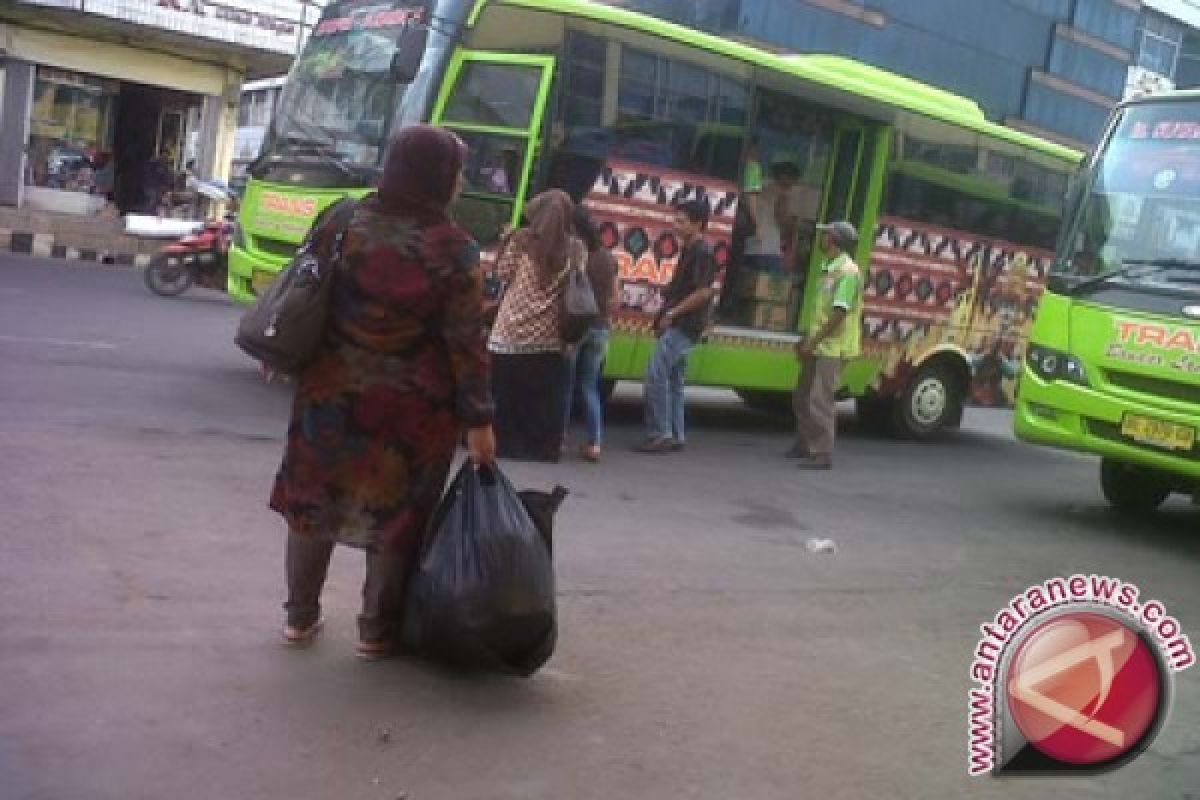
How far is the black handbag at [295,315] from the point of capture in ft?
12.2

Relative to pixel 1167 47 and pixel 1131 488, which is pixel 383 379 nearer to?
pixel 1131 488

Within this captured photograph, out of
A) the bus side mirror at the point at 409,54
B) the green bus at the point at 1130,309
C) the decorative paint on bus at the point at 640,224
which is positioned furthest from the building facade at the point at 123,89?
the green bus at the point at 1130,309

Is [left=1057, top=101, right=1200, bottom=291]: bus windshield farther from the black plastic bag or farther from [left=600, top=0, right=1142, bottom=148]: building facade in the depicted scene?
[left=600, top=0, right=1142, bottom=148]: building facade

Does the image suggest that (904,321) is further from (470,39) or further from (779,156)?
(470,39)

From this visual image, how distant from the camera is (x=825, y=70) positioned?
10664mm

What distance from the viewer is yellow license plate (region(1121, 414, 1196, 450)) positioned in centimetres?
705

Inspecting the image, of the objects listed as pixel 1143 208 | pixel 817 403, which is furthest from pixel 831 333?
pixel 1143 208

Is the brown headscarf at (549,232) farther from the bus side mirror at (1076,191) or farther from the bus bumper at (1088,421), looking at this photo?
the bus side mirror at (1076,191)

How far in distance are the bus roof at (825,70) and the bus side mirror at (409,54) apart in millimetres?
395

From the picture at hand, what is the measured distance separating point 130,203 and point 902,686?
21.4 metres

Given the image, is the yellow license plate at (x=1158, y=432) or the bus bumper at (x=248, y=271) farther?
the bus bumper at (x=248, y=271)

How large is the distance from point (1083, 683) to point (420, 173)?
7.71ft

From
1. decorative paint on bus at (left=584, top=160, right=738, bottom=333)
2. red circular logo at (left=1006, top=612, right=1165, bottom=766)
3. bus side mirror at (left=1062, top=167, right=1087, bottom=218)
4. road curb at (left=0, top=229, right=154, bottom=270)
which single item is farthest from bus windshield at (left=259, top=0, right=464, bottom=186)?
road curb at (left=0, top=229, right=154, bottom=270)

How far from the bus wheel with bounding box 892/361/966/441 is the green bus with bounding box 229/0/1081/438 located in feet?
0.07
